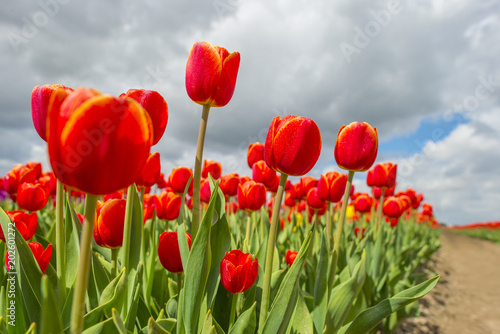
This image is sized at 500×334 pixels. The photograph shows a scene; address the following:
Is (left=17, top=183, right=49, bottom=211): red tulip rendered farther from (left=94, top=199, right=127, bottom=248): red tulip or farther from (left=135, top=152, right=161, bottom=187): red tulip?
(left=94, top=199, right=127, bottom=248): red tulip

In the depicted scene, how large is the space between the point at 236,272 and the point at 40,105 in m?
0.81

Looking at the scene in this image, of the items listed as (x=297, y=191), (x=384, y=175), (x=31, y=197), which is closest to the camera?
(x=31, y=197)

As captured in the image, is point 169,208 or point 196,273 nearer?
point 196,273

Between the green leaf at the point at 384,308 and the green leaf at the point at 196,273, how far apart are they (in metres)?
0.69

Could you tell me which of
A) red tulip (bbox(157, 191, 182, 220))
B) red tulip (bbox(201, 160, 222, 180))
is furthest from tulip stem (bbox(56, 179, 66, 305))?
red tulip (bbox(201, 160, 222, 180))

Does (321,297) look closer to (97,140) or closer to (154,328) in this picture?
(154,328)

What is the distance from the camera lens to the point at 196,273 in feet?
3.50

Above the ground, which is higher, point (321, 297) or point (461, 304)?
point (321, 297)

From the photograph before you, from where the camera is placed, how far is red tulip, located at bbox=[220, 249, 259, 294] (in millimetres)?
1180

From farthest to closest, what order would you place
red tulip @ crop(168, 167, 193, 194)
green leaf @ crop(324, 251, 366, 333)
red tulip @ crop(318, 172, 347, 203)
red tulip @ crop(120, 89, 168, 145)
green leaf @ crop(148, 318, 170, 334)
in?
red tulip @ crop(168, 167, 193, 194) → red tulip @ crop(318, 172, 347, 203) → green leaf @ crop(324, 251, 366, 333) → red tulip @ crop(120, 89, 168, 145) → green leaf @ crop(148, 318, 170, 334)

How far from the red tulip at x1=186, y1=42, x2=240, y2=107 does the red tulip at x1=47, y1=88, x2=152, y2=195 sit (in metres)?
0.54

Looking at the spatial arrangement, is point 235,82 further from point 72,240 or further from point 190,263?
point 72,240

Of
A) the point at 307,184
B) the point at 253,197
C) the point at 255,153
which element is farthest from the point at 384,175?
the point at 253,197

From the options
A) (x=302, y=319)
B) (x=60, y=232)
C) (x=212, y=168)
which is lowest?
(x=302, y=319)
